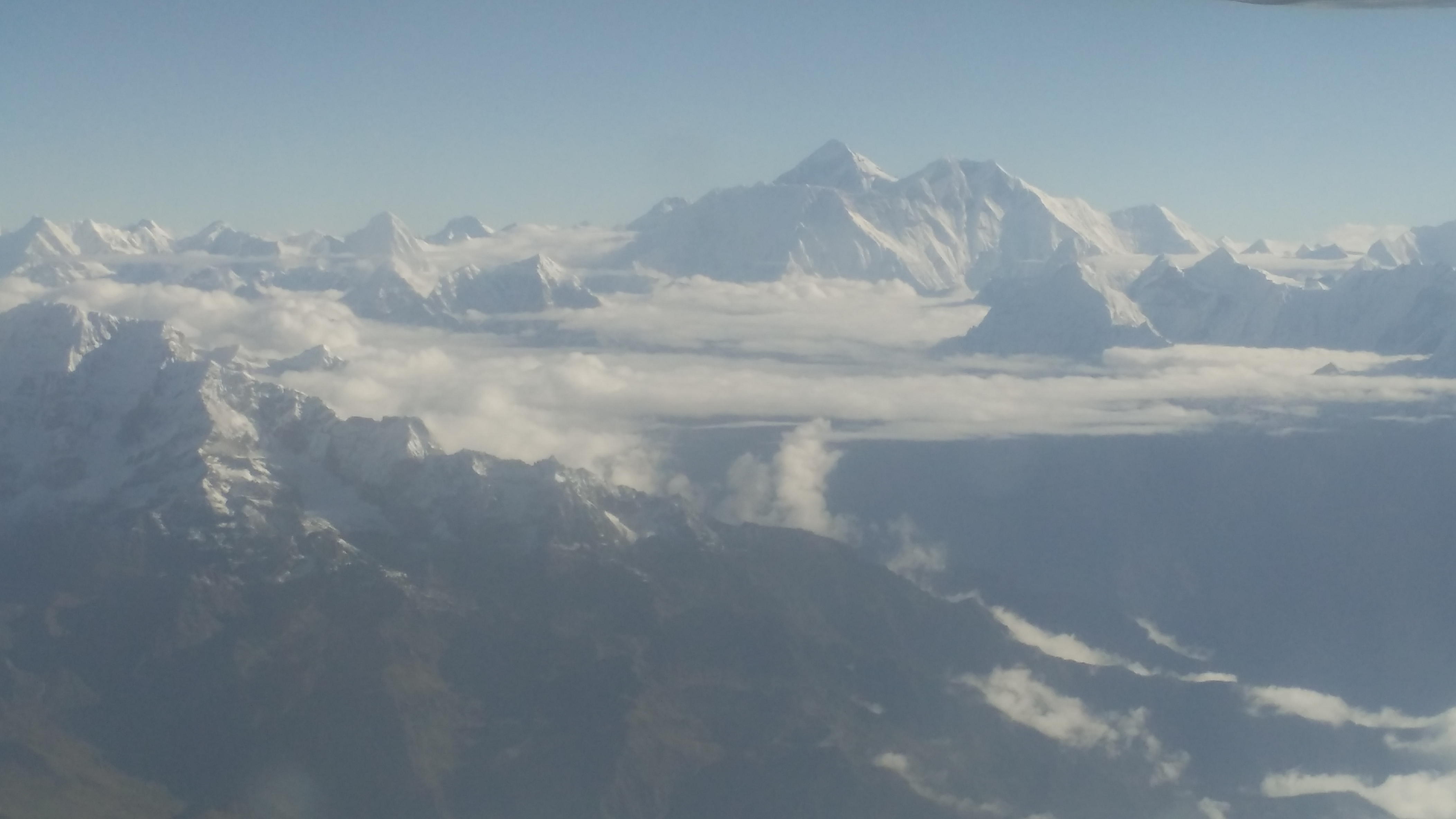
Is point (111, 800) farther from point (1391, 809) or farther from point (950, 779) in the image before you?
point (1391, 809)

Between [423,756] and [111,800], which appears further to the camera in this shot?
[423,756]

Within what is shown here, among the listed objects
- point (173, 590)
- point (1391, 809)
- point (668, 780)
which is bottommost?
point (1391, 809)

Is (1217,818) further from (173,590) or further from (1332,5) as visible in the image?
(1332,5)

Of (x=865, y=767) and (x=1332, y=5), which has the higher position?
(x=1332, y=5)

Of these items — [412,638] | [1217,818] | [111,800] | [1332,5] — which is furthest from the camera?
[412,638]

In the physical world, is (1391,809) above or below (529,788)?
below

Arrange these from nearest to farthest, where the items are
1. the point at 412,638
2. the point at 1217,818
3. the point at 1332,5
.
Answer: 1. the point at 1332,5
2. the point at 1217,818
3. the point at 412,638

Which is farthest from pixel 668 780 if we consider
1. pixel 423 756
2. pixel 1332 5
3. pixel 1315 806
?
pixel 1332 5

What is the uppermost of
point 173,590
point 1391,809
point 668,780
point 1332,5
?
point 1332,5


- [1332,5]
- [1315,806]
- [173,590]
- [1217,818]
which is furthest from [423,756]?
[1332,5]
